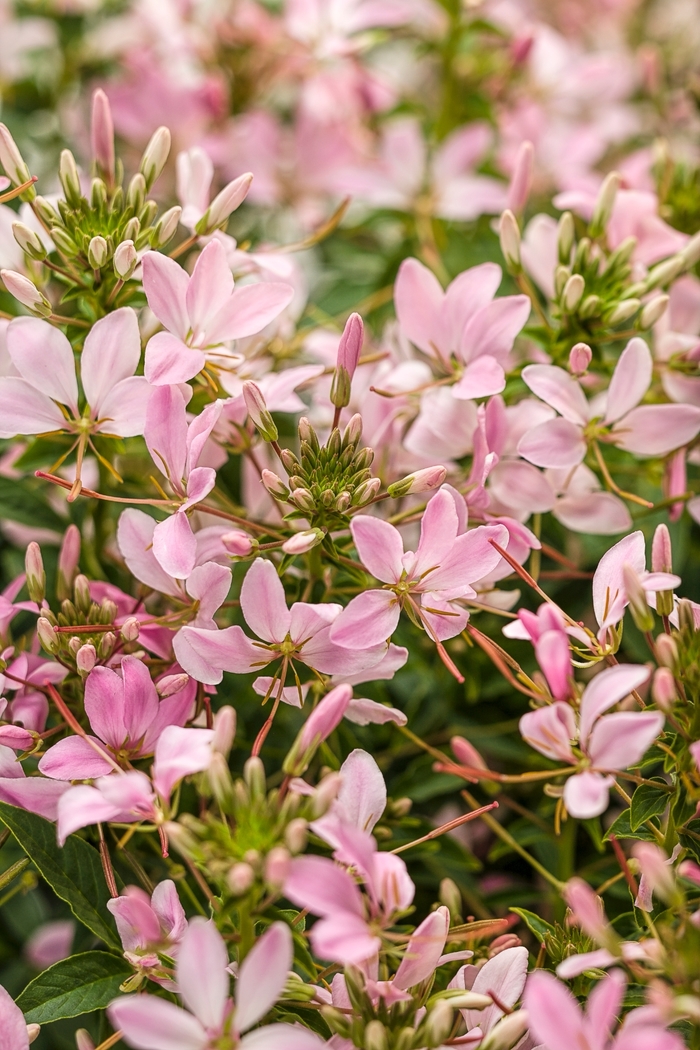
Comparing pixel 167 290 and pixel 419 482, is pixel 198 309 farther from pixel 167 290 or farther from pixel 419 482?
pixel 419 482

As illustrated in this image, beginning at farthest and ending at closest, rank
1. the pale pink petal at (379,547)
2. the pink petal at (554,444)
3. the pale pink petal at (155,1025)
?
the pink petal at (554,444)
the pale pink petal at (379,547)
the pale pink petal at (155,1025)

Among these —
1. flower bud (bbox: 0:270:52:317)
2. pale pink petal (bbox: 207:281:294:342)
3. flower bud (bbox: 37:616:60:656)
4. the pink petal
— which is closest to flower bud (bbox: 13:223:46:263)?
flower bud (bbox: 0:270:52:317)

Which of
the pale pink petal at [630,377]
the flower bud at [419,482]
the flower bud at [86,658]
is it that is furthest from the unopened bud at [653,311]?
the flower bud at [86,658]

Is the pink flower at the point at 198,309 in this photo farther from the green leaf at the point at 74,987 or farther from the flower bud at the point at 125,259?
the green leaf at the point at 74,987

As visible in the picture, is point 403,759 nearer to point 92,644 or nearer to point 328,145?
point 92,644

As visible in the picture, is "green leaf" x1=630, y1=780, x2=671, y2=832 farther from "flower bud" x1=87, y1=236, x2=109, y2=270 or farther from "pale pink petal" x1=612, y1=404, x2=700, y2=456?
"flower bud" x1=87, y1=236, x2=109, y2=270

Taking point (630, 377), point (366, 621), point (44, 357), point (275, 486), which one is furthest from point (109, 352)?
point (630, 377)
